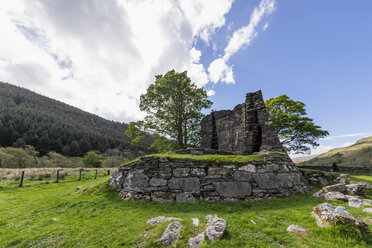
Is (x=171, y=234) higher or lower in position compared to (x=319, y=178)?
lower

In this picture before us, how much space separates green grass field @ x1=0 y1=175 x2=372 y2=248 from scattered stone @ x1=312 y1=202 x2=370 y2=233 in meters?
0.19

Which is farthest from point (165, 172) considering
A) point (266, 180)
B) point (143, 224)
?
point (266, 180)

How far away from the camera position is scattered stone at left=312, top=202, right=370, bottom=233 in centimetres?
363

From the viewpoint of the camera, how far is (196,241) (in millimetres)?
3701

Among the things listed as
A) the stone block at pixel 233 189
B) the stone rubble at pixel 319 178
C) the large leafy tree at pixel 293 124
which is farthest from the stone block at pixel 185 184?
the large leafy tree at pixel 293 124

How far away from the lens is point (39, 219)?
6.07 metres

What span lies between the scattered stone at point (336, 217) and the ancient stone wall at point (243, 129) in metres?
6.79

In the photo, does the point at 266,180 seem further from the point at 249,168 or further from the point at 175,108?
the point at 175,108

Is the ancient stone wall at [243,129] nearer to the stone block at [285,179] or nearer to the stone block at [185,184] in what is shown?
the stone block at [285,179]

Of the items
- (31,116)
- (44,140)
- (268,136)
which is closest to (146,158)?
(268,136)

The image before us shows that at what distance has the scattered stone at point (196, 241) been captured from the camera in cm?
358

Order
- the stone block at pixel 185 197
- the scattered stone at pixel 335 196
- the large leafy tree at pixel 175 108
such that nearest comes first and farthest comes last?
1. the scattered stone at pixel 335 196
2. the stone block at pixel 185 197
3. the large leafy tree at pixel 175 108

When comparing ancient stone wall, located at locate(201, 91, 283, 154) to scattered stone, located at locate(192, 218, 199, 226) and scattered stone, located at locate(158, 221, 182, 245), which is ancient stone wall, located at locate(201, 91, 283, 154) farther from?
scattered stone, located at locate(158, 221, 182, 245)

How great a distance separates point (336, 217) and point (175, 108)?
1682 cm
